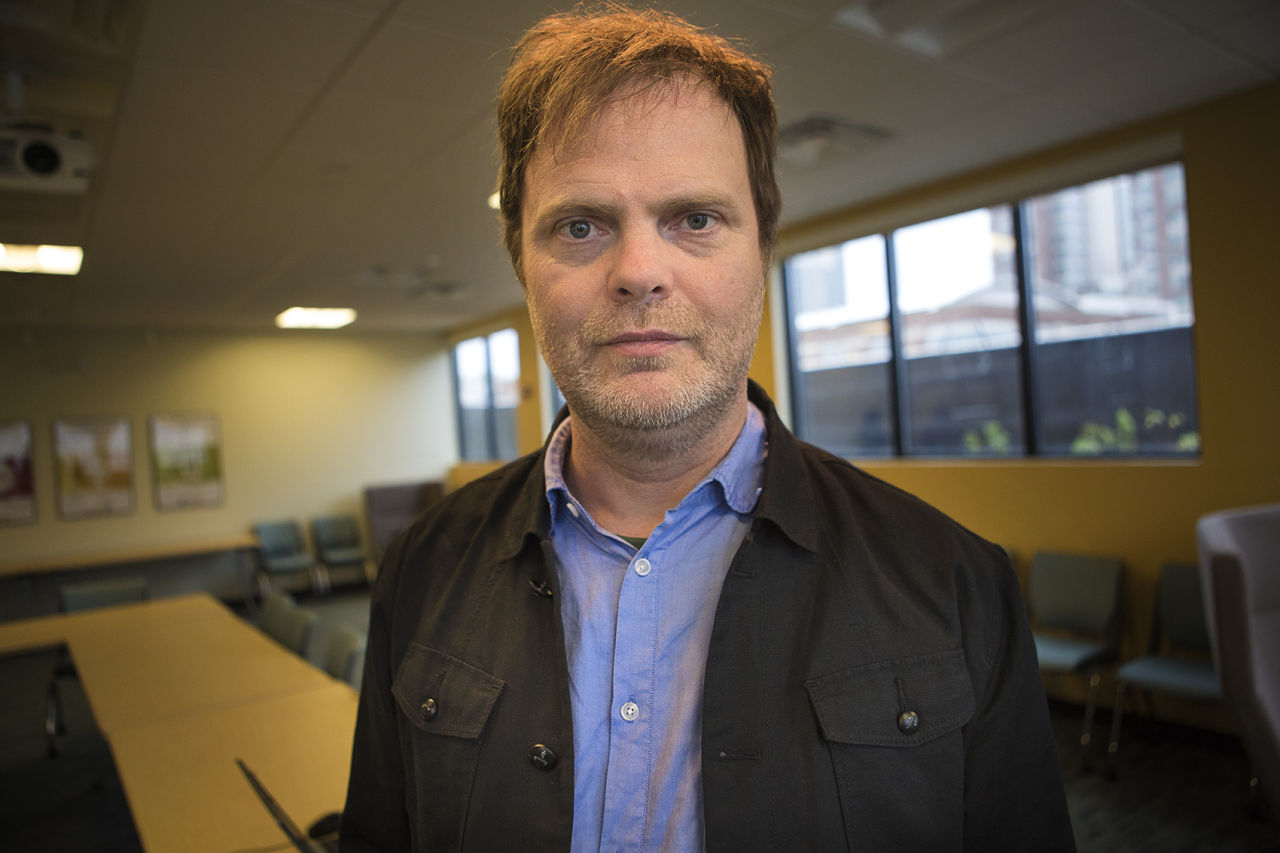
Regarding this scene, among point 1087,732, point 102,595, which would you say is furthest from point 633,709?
point 102,595

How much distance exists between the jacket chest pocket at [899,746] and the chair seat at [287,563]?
29.8 feet

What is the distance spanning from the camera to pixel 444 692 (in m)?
1.06

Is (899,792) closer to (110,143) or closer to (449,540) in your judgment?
(449,540)

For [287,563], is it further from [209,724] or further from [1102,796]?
[1102,796]

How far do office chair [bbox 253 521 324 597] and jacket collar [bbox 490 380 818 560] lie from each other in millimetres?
8698

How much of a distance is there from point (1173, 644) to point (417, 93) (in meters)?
4.41

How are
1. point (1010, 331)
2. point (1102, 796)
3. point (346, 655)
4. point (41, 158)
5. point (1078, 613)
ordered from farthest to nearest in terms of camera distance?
point (1010, 331) → point (1078, 613) → point (346, 655) → point (1102, 796) → point (41, 158)

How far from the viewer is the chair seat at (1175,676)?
3.45m

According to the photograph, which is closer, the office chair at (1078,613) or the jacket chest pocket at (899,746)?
the jacket chest pocket at (899,746)

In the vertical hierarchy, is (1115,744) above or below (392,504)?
below

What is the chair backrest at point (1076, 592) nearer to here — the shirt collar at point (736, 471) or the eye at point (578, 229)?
the shirt collar at point (736, 471)

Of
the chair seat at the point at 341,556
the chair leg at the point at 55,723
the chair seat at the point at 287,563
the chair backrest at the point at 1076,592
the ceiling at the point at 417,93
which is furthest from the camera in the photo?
the chair seat at the point at 341,556

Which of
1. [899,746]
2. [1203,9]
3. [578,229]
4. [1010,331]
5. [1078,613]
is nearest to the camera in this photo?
[899,746]

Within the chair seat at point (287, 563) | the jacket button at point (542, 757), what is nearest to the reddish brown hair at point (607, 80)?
the jacket button at point (542, 757)
